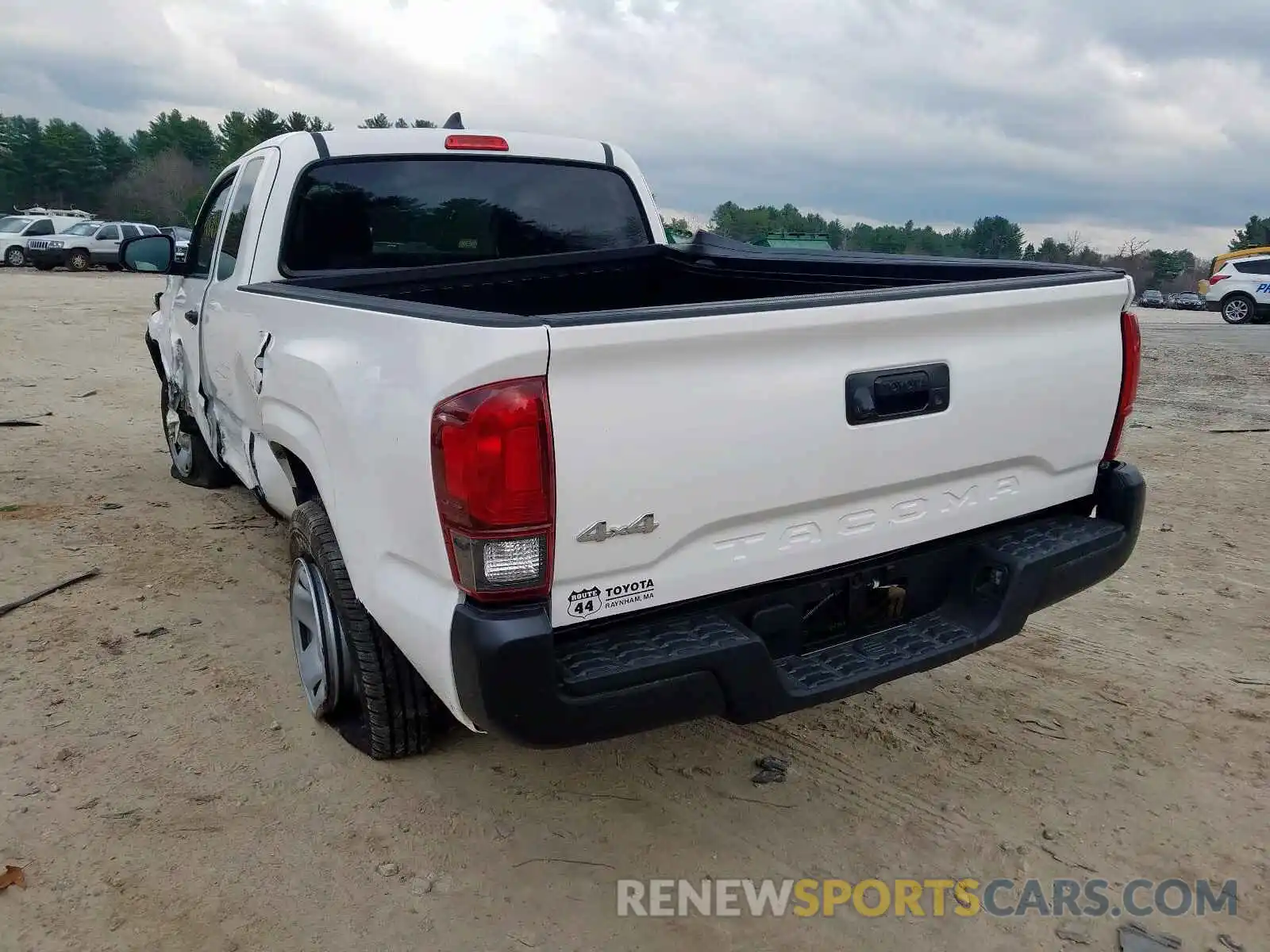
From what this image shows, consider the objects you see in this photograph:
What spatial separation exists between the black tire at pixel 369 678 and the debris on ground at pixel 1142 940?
1995 mm

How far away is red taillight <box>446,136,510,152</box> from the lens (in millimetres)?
4191

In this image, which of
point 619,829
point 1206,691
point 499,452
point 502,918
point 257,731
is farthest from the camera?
point 1206,691

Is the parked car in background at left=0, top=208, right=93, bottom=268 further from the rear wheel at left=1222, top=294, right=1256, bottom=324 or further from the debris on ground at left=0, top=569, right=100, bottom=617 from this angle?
the rear wheel at left=1222, top=294, right=1256, bottom=324

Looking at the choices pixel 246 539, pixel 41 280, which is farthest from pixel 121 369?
pixel 41 280

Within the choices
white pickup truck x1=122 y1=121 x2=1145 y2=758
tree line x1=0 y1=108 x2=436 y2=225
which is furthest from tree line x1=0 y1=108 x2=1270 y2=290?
white pickup truck x1=122 y1=121 x2=1145 y2=758

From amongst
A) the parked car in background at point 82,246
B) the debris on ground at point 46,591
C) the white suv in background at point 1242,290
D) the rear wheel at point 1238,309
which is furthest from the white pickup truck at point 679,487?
the parked car in background at point 82,246

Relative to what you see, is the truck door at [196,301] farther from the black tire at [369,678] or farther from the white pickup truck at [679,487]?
the black tire at [369,678]

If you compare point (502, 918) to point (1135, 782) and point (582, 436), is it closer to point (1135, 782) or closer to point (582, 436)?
point (582, 436)

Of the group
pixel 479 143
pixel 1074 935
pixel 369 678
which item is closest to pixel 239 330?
pixel 479 143

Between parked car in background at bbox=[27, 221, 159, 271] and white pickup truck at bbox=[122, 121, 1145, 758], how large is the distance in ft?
91.3

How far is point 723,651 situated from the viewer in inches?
86.0

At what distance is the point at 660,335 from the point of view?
2.07m

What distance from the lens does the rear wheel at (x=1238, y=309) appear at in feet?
70.3

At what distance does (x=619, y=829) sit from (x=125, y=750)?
167 centimetres
